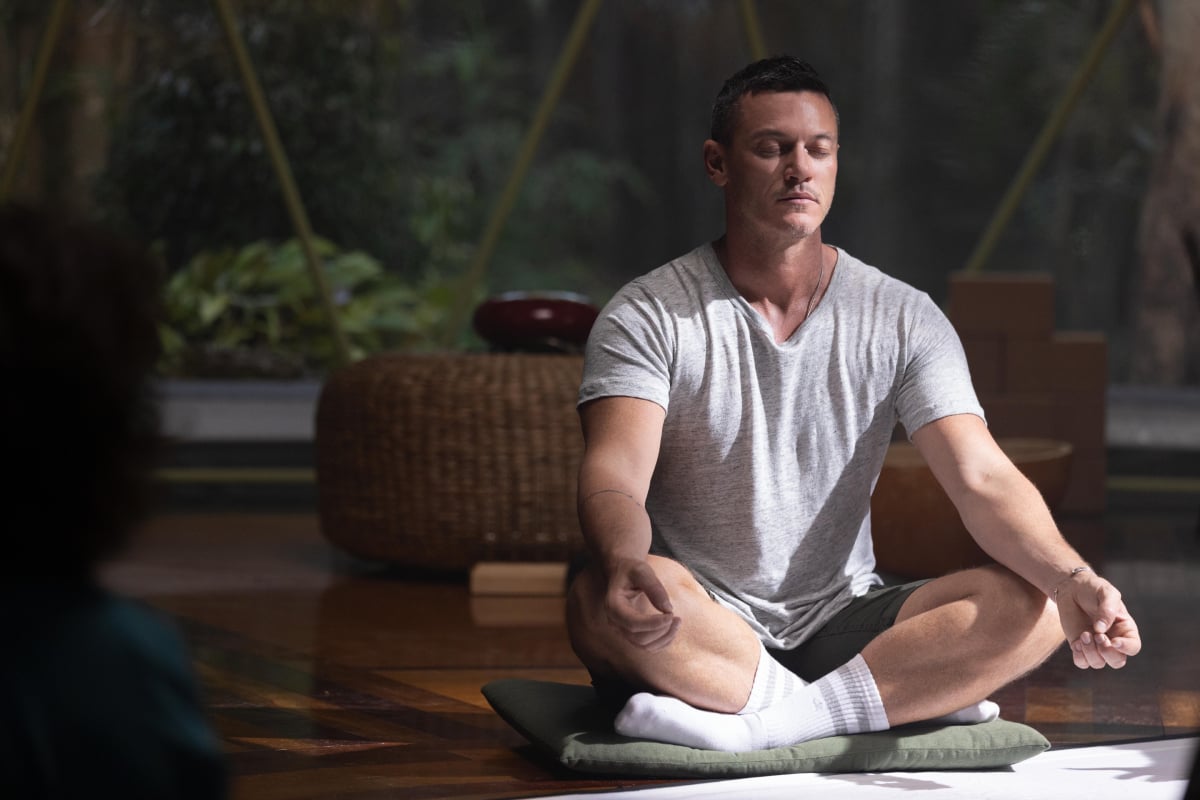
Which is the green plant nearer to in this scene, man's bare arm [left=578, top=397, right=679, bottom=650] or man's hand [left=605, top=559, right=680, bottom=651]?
man's bare arm [left=578, top=397, right=679, bottom=650]

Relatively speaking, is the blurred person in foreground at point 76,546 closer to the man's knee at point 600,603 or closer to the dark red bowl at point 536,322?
the man's knee at point 600,603

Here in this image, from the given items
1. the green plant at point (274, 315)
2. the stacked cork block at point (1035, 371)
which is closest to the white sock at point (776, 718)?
the stacked cork block at point (1035, 371)

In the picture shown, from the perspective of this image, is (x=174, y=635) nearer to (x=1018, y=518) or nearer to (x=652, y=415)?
(x=652, y=415)

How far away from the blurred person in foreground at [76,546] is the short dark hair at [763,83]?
47.2 inches

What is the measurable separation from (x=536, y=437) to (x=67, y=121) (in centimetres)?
354

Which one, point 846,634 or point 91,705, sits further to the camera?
point 846,634

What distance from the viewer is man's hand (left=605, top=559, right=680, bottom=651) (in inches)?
60.2

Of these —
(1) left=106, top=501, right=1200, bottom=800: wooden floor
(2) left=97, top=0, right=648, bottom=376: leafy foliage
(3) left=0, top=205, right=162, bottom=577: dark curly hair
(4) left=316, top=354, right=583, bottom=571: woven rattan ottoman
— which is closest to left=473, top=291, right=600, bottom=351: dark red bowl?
(4) left=316, top=354, right=583, bottom=571: woven rattan ottoman

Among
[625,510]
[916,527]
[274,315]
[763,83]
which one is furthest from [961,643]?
[274,315]

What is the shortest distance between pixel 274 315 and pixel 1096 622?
13.8 feet

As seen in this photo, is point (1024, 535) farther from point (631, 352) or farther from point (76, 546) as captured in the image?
point (76, 546)

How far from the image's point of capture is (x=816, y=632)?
1.93 m

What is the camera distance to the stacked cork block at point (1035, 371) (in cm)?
427

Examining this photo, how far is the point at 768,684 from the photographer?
6.03ft
